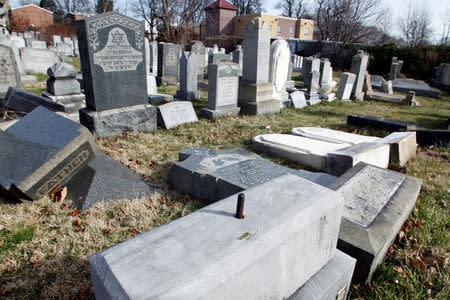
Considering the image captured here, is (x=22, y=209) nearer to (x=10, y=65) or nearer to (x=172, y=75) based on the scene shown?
(x=10, y=65)

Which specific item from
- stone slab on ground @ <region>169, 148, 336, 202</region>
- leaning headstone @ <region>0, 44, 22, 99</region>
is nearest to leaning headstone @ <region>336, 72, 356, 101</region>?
stone slab on ground @ <region>169, 148, 336, 202</region>

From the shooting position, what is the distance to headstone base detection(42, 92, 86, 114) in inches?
271

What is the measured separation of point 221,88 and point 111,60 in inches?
116

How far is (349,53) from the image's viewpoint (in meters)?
24.8

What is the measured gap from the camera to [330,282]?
161cm

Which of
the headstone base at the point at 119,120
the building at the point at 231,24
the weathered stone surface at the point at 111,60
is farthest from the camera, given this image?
the building at the point at 231,24

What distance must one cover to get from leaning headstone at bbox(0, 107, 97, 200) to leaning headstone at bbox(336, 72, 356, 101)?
9957mm

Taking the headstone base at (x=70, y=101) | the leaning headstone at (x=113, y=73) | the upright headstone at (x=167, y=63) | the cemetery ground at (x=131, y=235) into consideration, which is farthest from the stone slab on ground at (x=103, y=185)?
the upright headstone at (x=167, y=63)

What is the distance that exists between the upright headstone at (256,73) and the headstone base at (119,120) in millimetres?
3098

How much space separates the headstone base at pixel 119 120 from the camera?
4910mm

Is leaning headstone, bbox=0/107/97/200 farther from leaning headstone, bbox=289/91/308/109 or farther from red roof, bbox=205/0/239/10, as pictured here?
red roof, bbox=205/0/239/10

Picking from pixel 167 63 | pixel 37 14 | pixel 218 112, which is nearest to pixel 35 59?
pixel 167 63

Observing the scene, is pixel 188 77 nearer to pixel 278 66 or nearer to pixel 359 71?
pixel 278 66

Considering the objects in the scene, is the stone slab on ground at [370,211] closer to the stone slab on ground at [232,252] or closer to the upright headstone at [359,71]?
the stone slab on ground at [232,252]
